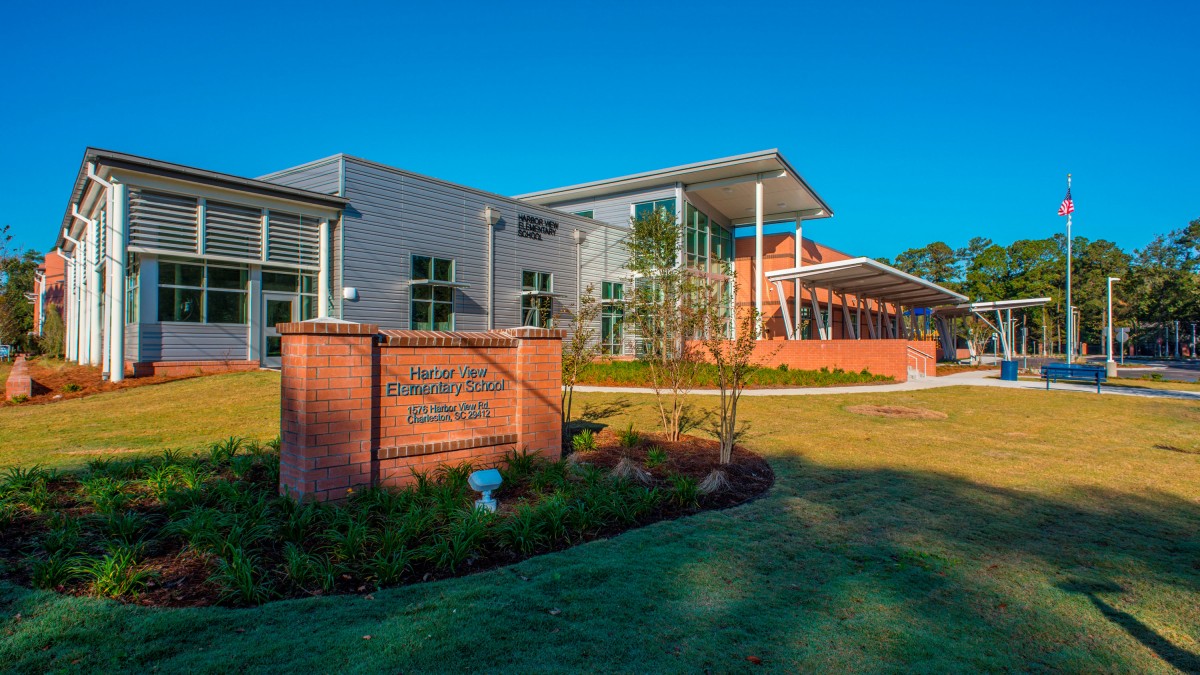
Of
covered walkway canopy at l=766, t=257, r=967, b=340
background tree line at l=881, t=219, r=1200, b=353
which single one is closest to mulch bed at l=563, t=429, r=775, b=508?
covered walkway canopy at l=766, t=257, r=967, b=340

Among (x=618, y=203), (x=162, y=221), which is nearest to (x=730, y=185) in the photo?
(x=618, y=203)

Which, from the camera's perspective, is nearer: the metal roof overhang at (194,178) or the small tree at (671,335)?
the small tree at (671,335)

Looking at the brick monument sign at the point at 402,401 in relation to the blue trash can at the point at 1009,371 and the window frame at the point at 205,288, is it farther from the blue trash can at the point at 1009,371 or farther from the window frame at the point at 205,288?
the blue trash can at the point at 1009,371

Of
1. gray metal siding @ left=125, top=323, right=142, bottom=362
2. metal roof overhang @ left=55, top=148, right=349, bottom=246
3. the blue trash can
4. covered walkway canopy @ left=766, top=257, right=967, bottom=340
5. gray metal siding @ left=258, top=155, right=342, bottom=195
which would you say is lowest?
the blue trash can

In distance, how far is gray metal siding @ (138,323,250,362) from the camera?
603 inches

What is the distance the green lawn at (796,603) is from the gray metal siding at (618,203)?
24.0 metres

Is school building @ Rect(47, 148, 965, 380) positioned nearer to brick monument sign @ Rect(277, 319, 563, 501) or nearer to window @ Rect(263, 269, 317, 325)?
window @ Rect(263, 269, 317, 325)

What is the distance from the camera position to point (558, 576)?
3879mm

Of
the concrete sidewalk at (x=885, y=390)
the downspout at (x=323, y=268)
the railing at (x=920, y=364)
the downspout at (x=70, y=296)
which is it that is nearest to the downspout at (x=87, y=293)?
the downspout at (x=70, y=296)

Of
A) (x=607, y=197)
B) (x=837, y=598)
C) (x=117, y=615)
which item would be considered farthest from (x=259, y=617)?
(x=607, y=197)

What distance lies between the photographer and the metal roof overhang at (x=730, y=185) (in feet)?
89.8

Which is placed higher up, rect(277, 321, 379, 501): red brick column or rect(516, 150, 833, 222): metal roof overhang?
rect(516, 150, 833, 222): metal roof overhang

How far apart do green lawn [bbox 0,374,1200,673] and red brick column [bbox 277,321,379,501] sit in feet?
5.41

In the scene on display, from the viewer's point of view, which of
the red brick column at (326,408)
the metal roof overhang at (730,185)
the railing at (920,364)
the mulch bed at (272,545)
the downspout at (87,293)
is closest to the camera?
the mulch bed at (272,545)
